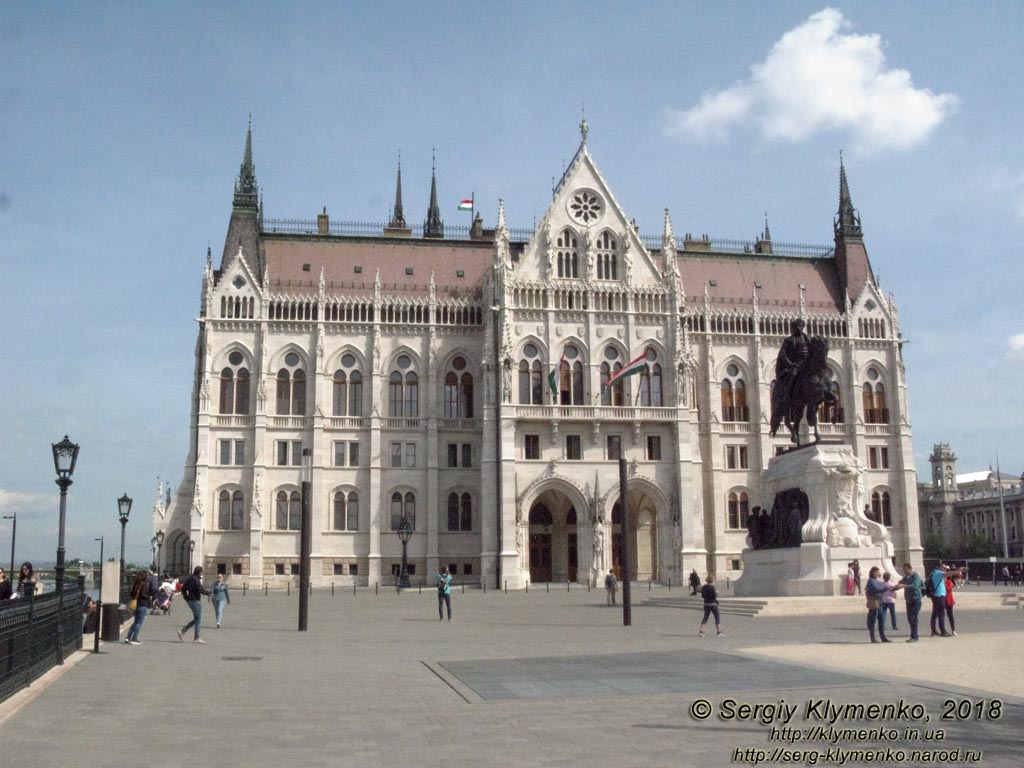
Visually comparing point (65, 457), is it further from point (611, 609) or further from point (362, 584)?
point (362, 584)

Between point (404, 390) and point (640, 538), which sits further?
point (640, 538)

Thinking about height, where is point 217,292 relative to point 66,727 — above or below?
above

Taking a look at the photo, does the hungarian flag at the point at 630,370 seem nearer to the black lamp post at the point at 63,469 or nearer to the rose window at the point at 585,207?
the rose window at the point at 585,207

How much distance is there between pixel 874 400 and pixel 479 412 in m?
29.8

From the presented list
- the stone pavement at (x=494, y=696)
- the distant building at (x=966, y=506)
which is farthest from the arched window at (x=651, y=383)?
the distant building at (x=966, y=506)

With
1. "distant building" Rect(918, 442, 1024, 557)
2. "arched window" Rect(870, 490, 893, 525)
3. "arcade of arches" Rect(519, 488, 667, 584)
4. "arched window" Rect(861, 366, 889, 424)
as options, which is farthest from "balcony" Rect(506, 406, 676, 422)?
"distant building" Rect(918, 442, 1024, 557)

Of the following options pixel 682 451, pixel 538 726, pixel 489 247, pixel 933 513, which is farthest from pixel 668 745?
pixel 933 513

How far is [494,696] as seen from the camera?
15625 millimetres

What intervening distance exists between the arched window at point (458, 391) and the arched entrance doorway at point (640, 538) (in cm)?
1229

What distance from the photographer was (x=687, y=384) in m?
68.3

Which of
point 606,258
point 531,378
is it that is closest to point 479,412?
point 531,378

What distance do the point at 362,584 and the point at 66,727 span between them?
54036 mm

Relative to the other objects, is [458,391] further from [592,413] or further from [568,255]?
[568,255]

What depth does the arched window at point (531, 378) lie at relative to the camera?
6719 cm
